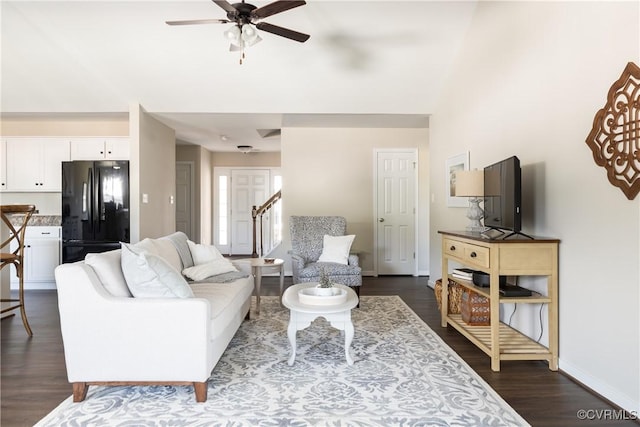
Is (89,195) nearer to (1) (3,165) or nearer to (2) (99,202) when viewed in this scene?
(2) (99,202)

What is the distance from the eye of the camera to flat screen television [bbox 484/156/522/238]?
7.86 ft

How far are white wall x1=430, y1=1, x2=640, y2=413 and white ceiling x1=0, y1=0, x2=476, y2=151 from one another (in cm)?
97

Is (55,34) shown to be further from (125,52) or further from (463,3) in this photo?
(463,3)

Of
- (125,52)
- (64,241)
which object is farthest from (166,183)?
(125,52)

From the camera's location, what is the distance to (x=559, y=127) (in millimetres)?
2379

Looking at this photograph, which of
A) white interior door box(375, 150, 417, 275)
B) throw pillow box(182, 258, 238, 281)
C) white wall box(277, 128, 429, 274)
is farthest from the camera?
white interior door box(375, 150, 417, 275)

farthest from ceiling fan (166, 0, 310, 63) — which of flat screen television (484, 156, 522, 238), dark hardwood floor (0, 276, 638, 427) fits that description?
dark hardwood floor (0, 276, 638, 427)

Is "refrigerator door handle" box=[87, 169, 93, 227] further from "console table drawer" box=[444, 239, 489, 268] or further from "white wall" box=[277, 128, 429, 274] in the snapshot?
"console table drawer" box=[444, 239, 489, 268]

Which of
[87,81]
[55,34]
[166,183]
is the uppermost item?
[55,34]

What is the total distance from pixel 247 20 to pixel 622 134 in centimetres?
260

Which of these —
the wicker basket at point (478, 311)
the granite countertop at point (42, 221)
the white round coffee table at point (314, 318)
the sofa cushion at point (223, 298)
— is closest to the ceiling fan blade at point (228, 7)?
the sofa cushion at point (223, 298)

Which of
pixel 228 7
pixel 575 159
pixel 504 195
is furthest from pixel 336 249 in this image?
pixel 228 7

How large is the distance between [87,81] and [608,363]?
18.5 ft

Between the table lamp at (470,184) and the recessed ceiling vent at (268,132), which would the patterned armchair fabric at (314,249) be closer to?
the table lamp at (470,184)
